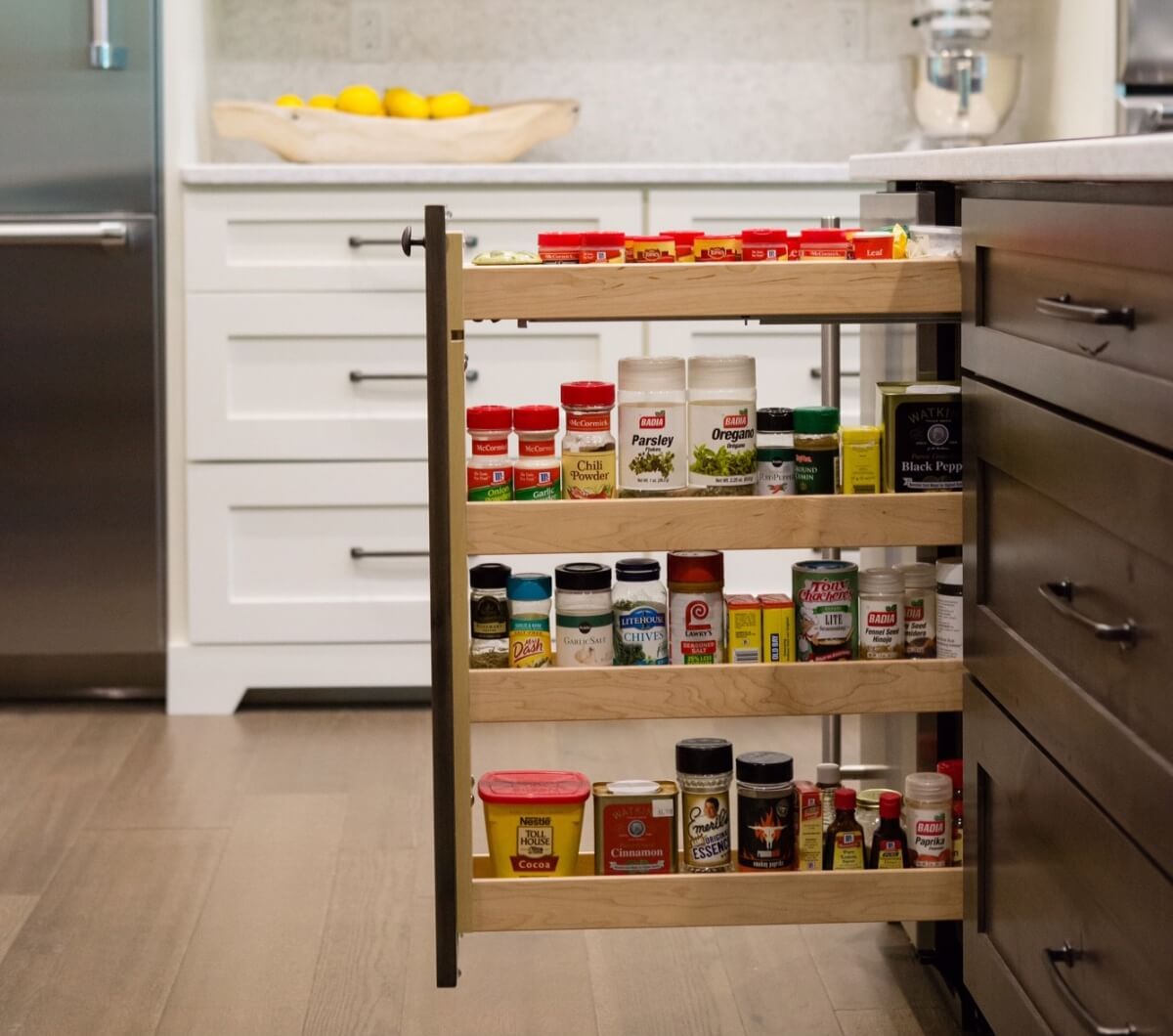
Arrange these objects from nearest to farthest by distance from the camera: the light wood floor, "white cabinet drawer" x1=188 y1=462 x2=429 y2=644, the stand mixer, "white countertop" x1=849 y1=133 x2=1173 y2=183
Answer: "white countertop" x1=849 y1=133 x2=1173 y2=183 < the light wood floor < "white cabinet drawer" x1=188 y1=462 x2=429 y2=644 < the stand mixer

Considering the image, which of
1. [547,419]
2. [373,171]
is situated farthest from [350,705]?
[547,419]

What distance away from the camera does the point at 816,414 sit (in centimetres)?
161

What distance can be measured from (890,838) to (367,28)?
240cm

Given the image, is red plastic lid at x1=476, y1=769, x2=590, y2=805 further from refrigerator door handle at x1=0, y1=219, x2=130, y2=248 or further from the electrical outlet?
the electrical outlet

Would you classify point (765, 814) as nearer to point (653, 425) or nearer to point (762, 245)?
point (653, 425)

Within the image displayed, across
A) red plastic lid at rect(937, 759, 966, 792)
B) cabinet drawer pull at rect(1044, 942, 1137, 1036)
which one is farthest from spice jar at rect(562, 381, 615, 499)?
cabinet drawer pull at rect(1044, 942, 1137, 1036)

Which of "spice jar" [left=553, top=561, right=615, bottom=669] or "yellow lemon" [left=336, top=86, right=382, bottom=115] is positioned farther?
"yellow lemon" [left=336, top=86, right=382, bottom=115]

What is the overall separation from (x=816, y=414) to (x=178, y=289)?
5.38 feet

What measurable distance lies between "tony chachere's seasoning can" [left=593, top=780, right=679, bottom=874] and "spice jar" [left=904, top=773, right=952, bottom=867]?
240mm

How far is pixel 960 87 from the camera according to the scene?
3.20m

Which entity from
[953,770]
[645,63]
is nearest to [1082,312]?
[953,770]

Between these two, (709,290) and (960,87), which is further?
(960,87)

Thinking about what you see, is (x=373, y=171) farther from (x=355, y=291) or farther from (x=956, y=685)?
(x=956, y=685)

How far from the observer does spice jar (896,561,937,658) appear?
1.63m
